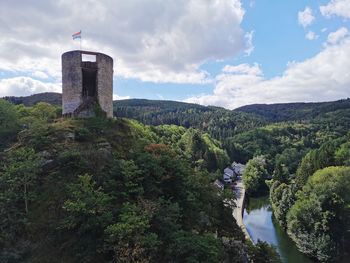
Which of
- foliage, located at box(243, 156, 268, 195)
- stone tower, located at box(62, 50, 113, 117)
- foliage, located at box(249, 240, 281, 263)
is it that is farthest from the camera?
foliage, located at box(243, 156, 268, 195)

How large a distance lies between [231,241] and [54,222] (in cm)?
959

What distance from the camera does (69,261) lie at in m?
16.0

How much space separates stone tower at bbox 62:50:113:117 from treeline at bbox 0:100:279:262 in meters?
2.91

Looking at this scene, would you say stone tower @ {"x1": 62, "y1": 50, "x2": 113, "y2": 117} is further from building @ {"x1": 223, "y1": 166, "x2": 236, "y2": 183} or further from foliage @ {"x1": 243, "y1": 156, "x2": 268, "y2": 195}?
building @ {"x1": 223, "y1": 166, "x2": 236, "y2": 183}

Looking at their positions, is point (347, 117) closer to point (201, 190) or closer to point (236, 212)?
point (236, 212)

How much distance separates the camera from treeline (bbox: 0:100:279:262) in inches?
627

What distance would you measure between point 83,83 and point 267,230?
30177 mm

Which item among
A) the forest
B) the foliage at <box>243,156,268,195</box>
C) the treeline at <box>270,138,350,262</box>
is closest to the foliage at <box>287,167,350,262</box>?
the treeline at <box>270,138,350,262</box>

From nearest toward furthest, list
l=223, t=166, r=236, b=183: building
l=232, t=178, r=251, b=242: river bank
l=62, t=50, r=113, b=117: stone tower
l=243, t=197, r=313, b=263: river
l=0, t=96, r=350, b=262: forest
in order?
l=0, t=96, r=350, b=262: forest < l=62, t=50, r=113, b=117: stone tower < l=243, t=197, r=313, b=263: river < l=232, t=178, r=251, b=242: river bank < l=223, t=166, r=236, b=183: building

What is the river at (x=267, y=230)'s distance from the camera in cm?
3644

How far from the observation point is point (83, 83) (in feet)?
99.9

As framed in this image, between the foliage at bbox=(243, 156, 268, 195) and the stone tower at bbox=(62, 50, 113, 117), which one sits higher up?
the stone tower at bbox=(62, 50, 113, 117)

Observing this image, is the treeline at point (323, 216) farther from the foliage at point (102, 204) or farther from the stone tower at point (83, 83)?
the stone tower at point (83, 83)

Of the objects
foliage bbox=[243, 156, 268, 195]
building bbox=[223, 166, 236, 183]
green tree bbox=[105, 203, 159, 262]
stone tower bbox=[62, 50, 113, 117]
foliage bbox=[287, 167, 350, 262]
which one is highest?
stone tower bbox=[62, 50, 113, 117]
